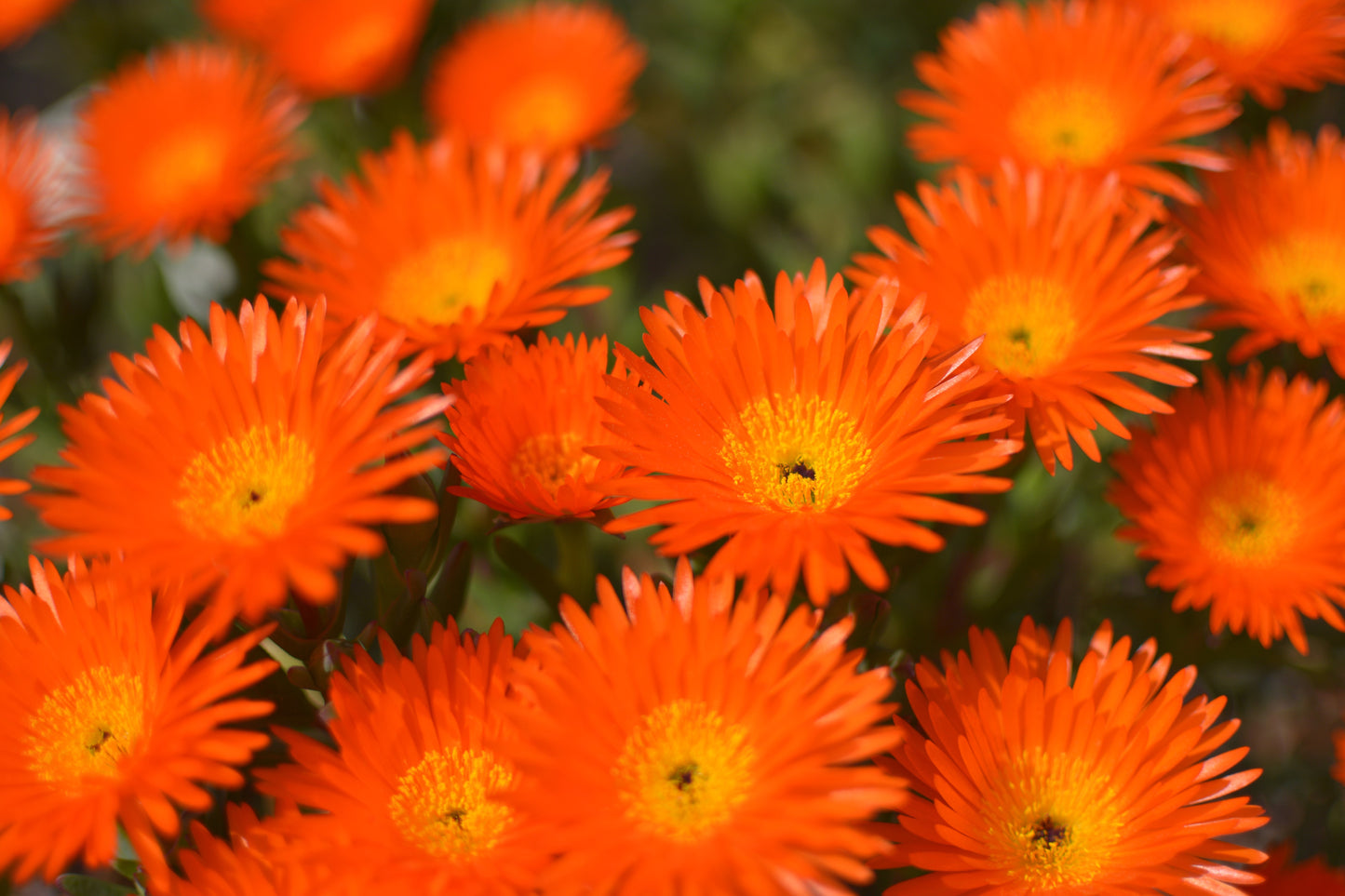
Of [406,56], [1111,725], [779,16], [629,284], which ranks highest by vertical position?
→ [779,16]

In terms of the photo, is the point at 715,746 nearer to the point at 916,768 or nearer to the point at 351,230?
the point at 916,768

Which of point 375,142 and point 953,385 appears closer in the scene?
point 953,385

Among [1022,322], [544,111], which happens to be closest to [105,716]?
[1022,322]

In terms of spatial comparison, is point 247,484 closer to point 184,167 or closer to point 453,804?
point 453,804

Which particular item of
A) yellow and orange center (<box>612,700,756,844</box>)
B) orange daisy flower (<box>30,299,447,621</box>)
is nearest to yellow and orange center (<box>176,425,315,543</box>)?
orange daisy flower (<box>30,299,447,621</box>)

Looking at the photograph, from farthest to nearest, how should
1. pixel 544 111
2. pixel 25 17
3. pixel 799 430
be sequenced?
pixel 25 17, pixel 544 111, pixel 799 430

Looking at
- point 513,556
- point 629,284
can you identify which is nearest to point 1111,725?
point 513,556
